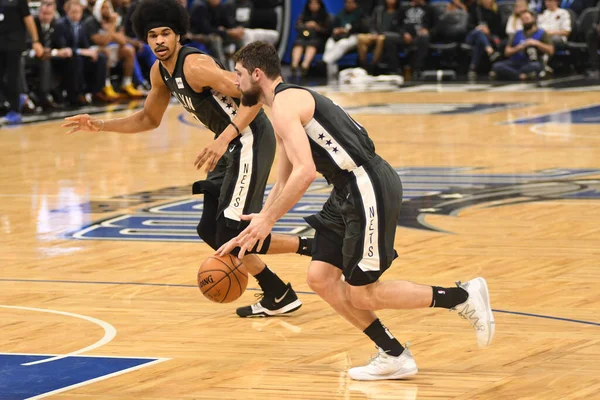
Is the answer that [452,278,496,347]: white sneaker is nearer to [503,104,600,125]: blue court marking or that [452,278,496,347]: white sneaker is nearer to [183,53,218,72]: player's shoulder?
[183,53,218,72]: player's shoulder

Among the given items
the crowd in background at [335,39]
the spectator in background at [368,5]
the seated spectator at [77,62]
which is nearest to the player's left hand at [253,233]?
A: the crowd in background at [335,39]

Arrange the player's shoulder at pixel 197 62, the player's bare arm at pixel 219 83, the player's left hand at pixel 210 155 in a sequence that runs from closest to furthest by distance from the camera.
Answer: the player's left hand at pixel 210 155 → the player's bare arm at pixel 219 83 → the player's shoulder at pixel 197 62

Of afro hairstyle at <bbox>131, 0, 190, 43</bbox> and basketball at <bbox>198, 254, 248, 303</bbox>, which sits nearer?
basketball at <bbox>198, 254, 248, 303</bbox>

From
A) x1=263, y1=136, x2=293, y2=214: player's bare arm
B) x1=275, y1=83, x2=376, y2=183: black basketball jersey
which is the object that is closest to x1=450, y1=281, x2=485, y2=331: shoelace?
x1=275, y1=83, x2=376, y2=183: black basketball jersey

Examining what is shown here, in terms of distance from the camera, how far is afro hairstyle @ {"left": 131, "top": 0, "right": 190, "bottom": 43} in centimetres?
679

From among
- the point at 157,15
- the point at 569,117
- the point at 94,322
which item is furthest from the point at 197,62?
the point at 569,117

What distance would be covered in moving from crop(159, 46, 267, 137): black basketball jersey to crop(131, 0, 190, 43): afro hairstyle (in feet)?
0.53

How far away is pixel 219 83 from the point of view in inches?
263

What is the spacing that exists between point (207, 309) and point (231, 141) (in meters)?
0.98

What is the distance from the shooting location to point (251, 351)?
613 cm

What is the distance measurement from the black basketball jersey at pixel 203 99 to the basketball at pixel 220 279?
903 mm

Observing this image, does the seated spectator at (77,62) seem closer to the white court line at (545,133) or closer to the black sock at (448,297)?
the white court line at (545,133)

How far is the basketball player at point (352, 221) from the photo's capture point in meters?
5.46

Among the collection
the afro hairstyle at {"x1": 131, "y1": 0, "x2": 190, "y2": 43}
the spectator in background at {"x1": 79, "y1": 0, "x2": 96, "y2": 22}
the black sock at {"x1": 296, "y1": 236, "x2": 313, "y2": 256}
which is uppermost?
the afro hairstyle at {"x1": 131, "y1": 0, "x2": 190, "y2": 43}
